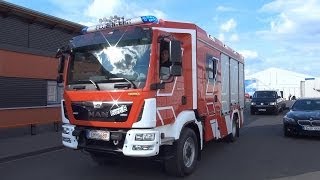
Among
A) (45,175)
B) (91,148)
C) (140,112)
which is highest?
(140,112)

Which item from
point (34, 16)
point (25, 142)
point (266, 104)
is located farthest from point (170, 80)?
point (266, 104)

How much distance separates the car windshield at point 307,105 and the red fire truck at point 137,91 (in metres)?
7.47

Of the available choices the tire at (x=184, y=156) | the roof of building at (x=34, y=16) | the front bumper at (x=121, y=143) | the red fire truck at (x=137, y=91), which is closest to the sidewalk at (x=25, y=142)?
the red fire truck at (x=137, y=91)

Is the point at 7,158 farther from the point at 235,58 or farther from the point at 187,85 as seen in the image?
the point at 235,58

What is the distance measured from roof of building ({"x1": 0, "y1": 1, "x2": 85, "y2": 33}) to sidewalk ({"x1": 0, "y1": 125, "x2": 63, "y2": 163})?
462cm

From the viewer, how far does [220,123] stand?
11.4 metres

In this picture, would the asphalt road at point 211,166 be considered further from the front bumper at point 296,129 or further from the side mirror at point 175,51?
the side mirror at point 175,51

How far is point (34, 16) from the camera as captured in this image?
1784 cm

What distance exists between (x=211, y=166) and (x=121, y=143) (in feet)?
9.32

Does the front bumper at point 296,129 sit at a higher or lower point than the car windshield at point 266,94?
lower

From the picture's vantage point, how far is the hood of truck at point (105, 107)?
7.44 meters

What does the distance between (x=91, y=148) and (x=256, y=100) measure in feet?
78.7

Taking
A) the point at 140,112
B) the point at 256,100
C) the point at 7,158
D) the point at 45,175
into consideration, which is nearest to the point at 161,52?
the point at 140,112

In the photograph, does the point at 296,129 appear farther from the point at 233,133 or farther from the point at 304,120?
the point at 233,133
